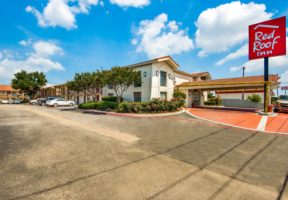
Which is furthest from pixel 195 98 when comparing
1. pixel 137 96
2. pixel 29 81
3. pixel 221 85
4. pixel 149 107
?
pixel 29 81

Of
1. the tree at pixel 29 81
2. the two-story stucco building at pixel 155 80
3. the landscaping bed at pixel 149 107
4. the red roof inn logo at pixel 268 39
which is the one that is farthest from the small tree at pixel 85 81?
the tree at pixel 29 81

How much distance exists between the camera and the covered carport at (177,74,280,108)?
790 inches

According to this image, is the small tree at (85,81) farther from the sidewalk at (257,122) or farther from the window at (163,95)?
the sidewalk at (257,122)

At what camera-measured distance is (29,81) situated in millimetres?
52000

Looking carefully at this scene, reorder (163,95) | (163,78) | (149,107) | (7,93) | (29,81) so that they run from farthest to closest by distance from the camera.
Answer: (7,93)
(29,81)
(163,95)
(163,78)
(149,107)

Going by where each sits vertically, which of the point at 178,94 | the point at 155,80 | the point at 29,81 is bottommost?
the point at 178,94

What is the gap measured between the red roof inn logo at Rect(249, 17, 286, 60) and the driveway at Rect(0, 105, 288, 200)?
12762mm

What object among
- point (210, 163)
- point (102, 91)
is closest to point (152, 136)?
point (210, 163)

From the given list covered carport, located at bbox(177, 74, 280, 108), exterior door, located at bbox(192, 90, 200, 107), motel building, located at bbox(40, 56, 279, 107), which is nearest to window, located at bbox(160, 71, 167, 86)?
motel building, located at bbox(40, 56, 279, 107)

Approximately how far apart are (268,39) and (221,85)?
764cm

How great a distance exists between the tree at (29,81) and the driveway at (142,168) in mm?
54293

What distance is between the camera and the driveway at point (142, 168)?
356 centimetres

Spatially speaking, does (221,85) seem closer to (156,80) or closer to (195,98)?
(195,98)

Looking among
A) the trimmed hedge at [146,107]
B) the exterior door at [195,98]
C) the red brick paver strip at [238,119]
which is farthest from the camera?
the exterior door at [195,98]
